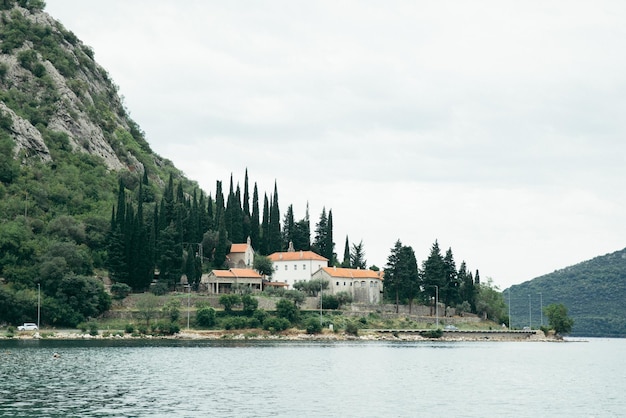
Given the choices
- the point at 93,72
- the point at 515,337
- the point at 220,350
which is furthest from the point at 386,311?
the point at 93,72

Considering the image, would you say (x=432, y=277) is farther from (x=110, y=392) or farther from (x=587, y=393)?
(x=110, y=392)

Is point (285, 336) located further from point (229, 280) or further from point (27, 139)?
point (27, 139)

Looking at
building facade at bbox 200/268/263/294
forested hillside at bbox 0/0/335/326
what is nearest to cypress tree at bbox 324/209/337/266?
forested hillside at bbox 0/0/335/326

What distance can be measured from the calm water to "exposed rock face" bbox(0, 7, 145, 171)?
195 ft

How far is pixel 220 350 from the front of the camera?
9012 cm

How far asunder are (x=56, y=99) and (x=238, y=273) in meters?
59.3

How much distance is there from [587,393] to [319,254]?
8716 centimetres

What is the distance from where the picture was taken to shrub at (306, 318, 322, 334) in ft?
374

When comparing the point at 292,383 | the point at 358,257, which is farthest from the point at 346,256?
the point at 292,383

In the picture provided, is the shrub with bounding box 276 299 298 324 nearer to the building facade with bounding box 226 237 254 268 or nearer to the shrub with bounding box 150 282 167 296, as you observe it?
the shrub with bounding box 150 282 167 296

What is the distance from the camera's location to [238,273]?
123688 millimetres

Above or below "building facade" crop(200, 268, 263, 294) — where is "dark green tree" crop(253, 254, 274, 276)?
above

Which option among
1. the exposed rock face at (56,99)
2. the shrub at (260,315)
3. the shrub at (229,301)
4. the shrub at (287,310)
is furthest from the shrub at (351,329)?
the exposed rock face at (56,99)

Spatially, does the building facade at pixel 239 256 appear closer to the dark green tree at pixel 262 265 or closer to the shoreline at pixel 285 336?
→ the dark green tree at pixel 262 265
